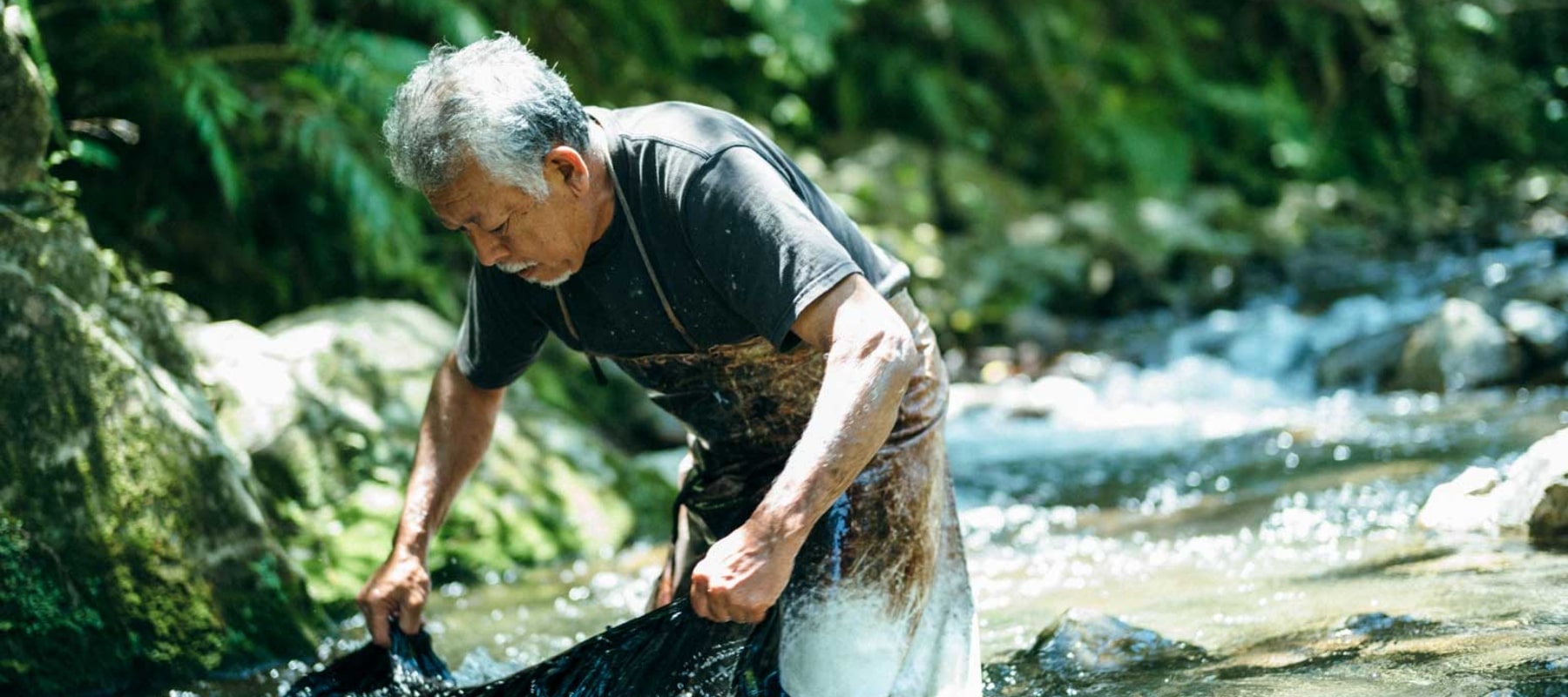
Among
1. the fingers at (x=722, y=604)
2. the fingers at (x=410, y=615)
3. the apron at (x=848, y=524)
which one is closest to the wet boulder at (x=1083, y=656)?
the apron at (x=848, y=524)

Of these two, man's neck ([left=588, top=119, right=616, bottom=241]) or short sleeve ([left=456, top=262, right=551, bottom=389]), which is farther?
short sleeve ([left=456, top=262, right=551, bottom=389])

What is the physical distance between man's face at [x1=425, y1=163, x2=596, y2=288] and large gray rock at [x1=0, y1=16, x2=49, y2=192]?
197 cm

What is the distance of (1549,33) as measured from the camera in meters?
16.7

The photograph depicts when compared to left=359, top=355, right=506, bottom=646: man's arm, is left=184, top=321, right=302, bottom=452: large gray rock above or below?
above

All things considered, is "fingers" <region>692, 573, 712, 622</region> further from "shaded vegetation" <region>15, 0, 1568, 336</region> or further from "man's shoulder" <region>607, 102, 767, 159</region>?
"shaded vegetation" <region>15, 0, 1568, 336</region>

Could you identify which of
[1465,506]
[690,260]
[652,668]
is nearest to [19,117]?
[690,260]

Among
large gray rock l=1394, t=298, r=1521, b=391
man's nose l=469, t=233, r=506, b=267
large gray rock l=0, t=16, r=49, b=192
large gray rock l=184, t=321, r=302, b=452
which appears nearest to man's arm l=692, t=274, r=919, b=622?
man's nose l=469, t=233, r=506, b=267

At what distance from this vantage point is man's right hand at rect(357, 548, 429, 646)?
3039 mm

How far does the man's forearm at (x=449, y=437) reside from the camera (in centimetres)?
320

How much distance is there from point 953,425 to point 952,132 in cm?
557

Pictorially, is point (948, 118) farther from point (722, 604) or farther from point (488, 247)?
point (722, 604)

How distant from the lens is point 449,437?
3.23m

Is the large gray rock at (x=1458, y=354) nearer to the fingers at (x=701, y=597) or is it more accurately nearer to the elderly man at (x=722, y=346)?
the elderly man at (x=722, y=346)

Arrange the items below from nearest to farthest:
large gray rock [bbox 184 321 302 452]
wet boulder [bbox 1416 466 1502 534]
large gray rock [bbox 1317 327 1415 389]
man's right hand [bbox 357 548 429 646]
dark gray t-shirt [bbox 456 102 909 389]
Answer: dark gray t-shirt [bbox 456 102 909 389] < man's right hand [bbox 357 548 429 646] < wet boulder [bbox 1416 466 1502 534] < large gray rock [bbox 184 321 302 452] < large gray rock [bbox 1317 327 1415 389]
